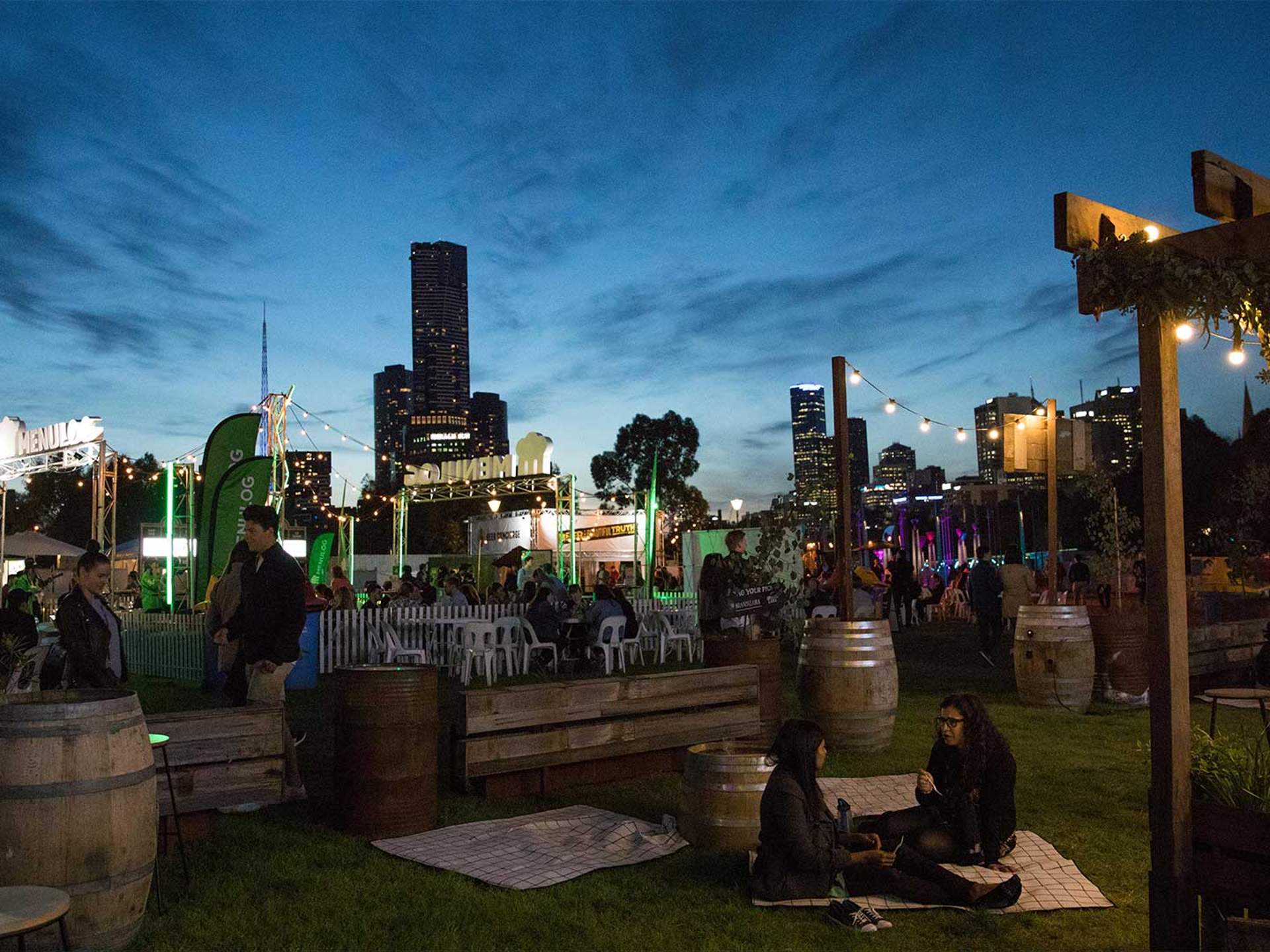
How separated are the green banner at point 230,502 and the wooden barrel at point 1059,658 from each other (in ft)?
32.1

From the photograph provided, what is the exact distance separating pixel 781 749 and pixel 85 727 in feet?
9.13

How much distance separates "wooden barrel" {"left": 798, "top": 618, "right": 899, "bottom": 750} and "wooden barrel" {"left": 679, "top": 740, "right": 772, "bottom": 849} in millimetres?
2335

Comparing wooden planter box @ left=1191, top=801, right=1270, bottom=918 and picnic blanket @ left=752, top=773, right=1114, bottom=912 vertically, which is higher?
wooden planter box @ left=1191, top=801, right=1270, bottom=918

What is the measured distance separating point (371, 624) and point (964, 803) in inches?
426

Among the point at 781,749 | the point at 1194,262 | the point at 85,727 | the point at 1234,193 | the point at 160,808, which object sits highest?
the point at 1234,193

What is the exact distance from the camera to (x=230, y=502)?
1413 centimetres

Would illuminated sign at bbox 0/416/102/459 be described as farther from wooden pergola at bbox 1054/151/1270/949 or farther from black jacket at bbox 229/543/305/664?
wooden pergola at bbox 1054/151/1270/949

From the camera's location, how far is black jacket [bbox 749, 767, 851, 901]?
4492 millimetres

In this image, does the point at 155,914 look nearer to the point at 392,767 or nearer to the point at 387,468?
the point at 392,767

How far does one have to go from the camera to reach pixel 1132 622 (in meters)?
10.2

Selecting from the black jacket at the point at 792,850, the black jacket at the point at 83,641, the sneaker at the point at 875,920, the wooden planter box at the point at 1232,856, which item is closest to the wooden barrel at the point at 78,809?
the black jacket at the point at 83,641

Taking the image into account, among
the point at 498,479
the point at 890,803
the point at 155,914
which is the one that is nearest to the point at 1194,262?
the point at 890,803

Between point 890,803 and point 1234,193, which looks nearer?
point 1234,193

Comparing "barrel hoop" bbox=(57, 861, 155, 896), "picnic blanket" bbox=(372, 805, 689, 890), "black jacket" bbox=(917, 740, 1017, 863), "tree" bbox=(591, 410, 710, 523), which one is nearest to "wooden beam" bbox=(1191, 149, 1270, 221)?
"black jacket" bbox=(917, 740, 1017, 863)
